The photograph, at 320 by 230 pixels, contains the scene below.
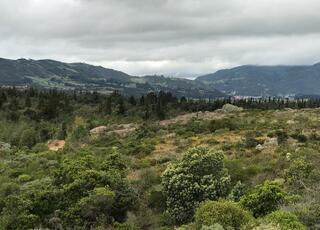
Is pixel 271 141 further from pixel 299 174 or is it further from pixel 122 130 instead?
pixel 122 130

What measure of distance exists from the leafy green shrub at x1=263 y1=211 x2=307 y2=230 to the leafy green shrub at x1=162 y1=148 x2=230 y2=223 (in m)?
8.86

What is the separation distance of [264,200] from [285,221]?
556 centimetres

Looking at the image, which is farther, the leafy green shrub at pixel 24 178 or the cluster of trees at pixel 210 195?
the leafy green shrub at pixel 24 178

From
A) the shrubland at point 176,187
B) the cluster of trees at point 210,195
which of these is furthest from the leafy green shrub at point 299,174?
the cluster of trees at point 210,195

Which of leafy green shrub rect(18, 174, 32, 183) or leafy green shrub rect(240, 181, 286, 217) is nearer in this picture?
leafy green shrub rect(240, 181, 286, 217)

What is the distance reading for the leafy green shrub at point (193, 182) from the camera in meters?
28.1

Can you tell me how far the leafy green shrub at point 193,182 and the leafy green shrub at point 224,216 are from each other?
256 inches

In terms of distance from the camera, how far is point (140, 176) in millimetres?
34906

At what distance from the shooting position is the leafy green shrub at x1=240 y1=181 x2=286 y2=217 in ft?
78.3

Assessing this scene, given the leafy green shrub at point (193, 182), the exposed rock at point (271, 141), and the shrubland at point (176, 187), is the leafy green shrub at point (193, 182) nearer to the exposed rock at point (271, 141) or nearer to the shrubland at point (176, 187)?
the shrubland at point (176, 187)

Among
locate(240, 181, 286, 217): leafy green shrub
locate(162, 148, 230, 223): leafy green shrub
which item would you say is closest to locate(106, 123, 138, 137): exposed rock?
locate(162, 148, 230, 223): leafy green shrub

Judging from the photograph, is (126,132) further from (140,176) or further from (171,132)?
(140,176)

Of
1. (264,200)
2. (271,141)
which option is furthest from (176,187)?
(271,141)

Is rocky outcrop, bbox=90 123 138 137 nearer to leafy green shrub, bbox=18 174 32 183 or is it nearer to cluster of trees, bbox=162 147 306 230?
leafy green shrub, bbox=18 174 32 183
